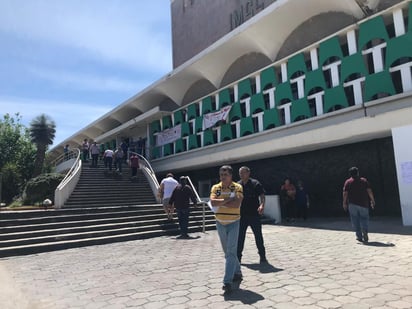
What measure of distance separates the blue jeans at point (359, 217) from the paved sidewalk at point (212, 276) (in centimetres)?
34

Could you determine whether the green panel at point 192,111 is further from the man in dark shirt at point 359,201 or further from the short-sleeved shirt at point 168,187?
the man in dark shirt at point 359,201

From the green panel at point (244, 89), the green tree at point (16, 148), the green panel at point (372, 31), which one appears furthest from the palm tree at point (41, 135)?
Result: the green panel at point (372, 31)

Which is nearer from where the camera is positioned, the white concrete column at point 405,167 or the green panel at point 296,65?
the white concrete column at point 405,167

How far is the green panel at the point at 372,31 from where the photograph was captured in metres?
11.2

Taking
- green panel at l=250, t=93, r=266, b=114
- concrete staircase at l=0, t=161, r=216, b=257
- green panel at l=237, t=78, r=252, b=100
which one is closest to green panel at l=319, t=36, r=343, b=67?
green panel at l=250, t=93, r=266, b=114

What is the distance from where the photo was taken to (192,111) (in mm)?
19984

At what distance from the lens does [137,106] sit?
83.9ft

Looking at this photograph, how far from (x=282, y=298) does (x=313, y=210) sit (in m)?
11.1

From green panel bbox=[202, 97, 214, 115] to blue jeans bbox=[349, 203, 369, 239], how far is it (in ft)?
38.9

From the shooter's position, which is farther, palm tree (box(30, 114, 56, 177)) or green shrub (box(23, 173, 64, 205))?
palm tree (box(30, 114, 56, 177))

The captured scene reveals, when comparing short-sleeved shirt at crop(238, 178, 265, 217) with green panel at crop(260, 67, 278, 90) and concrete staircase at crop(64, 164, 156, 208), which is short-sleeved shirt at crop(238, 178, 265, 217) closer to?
green panel at crop(260, 67, 278, 90)

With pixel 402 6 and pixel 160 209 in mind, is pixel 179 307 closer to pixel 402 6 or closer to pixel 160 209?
pixel 160 209

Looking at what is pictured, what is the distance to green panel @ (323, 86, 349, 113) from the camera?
39.8 feet

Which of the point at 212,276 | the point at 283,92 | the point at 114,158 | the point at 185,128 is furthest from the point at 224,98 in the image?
the point at 212,276
